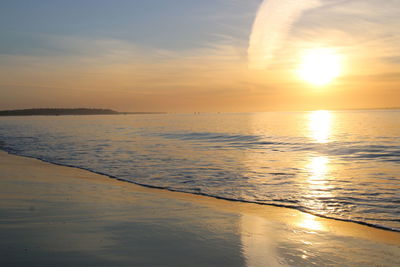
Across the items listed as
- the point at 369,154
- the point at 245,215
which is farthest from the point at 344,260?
the point at 369,154

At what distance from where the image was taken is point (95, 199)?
1033cm

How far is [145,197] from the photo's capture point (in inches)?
435

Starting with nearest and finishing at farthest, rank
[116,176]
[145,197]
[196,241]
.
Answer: [196,241] < [145,197] < [116,176]

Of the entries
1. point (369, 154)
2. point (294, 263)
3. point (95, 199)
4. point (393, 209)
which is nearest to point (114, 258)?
point (294, 263)

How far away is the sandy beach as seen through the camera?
577 cm

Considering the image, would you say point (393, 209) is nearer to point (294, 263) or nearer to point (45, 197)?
point (294, 263)

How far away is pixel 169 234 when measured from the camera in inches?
281

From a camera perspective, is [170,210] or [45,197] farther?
[45,197]

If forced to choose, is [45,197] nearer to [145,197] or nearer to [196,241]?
[145,197]

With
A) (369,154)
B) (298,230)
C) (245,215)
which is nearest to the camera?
(298,230)

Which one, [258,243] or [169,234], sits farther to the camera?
[169,234]

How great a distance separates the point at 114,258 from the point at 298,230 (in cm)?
410

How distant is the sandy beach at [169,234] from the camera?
577 cm

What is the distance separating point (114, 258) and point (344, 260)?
3809 millimetres
